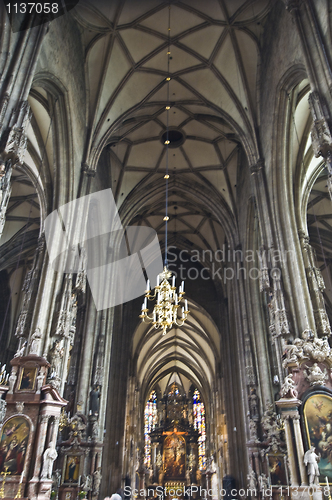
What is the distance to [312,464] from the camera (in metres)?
8.79

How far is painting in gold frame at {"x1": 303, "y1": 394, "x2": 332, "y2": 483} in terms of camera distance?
8.89 m

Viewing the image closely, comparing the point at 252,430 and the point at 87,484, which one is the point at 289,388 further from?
the point at 87,484

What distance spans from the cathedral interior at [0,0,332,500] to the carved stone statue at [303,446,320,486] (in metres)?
0.04

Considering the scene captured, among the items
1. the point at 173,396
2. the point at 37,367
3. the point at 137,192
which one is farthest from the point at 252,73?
the point at 173,396

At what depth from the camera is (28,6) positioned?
9594 mm

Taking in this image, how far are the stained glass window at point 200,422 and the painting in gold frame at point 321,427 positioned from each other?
110 ft

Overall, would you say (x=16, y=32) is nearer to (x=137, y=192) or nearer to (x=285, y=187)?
(x=285, y=187)

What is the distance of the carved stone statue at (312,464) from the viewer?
873 centimetres

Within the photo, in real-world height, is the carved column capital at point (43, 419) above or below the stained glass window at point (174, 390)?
below

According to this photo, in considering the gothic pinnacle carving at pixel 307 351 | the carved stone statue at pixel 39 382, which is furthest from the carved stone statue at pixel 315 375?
the carved stone statue at pixel 39 382

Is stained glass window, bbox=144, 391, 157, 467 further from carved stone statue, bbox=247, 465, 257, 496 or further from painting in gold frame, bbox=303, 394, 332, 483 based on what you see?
painting in gold frame, bbox=303, 394, 332, 483

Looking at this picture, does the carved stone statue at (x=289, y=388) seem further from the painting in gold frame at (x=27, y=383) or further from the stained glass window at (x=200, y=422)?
the stained glass window at (x=200, y=422)

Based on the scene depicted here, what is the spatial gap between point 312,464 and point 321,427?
86cm

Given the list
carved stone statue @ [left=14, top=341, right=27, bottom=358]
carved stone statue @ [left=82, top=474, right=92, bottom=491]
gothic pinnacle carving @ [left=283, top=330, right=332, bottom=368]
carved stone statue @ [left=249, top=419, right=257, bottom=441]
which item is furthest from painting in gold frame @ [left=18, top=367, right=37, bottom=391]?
carved stone statue @ [left=249, top=419, right=257, bottom=441]
